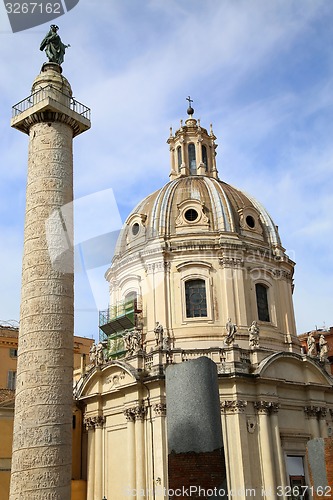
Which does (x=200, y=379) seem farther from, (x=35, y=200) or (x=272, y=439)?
(x=272, y=439)

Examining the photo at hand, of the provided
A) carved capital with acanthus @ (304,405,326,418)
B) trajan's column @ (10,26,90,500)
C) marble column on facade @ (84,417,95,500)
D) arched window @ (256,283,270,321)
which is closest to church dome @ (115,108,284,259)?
arched window @ (256,283,270,321)

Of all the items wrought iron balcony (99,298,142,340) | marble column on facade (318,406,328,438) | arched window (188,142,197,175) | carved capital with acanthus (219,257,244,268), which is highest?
arched window (188,142,197,175)

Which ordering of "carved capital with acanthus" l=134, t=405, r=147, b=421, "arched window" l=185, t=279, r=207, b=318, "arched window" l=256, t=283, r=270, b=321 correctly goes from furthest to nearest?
1. "arched window" l=256, t=283, r=270, b=321
2. "arched window" l=185, t=279, r=207, b=318
3. "carved capital with acanthus" l=134, t=405, r=147, b=421

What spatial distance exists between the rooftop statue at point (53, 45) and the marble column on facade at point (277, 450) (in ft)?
66.1

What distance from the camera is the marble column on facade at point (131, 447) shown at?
98.6 feet

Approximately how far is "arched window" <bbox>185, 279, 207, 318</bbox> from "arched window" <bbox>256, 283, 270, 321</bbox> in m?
3.59

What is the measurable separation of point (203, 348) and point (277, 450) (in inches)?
259

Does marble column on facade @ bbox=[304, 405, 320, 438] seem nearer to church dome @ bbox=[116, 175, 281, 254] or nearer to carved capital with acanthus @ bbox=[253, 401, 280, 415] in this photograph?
carved capital with acanthus @ bbox=[253, 401, 280, 415]

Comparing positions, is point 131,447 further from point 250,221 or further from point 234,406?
point 250,221

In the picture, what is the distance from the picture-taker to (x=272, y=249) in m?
38.1

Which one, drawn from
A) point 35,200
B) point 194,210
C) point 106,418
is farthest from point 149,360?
point 35,200

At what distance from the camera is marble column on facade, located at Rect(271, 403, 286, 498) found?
1175 inches

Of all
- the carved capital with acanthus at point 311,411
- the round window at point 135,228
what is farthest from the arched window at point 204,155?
the carved capital with acanthus at point 311,411

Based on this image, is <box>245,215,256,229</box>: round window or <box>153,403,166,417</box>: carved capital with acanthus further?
<box>245,215,256,229</box>: round window
